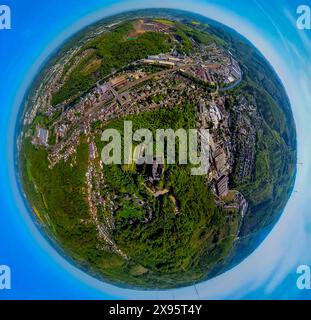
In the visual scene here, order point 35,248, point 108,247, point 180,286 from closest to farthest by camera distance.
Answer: point 108,247, point 180,286, point 35,248

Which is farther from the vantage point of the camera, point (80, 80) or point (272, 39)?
point (272, 39)

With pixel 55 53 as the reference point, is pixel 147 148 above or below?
below

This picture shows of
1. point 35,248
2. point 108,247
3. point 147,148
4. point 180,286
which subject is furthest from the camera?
point 35,248

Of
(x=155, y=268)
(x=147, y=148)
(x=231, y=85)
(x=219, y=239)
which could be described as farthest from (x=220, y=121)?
(x=155, y=268)

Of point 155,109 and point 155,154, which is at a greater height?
point 155,109

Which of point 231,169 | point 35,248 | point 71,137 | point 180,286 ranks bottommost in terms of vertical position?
point 180,286

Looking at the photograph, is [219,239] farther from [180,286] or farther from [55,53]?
[55,53]

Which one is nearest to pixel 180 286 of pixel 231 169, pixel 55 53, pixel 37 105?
pixel 231 169
